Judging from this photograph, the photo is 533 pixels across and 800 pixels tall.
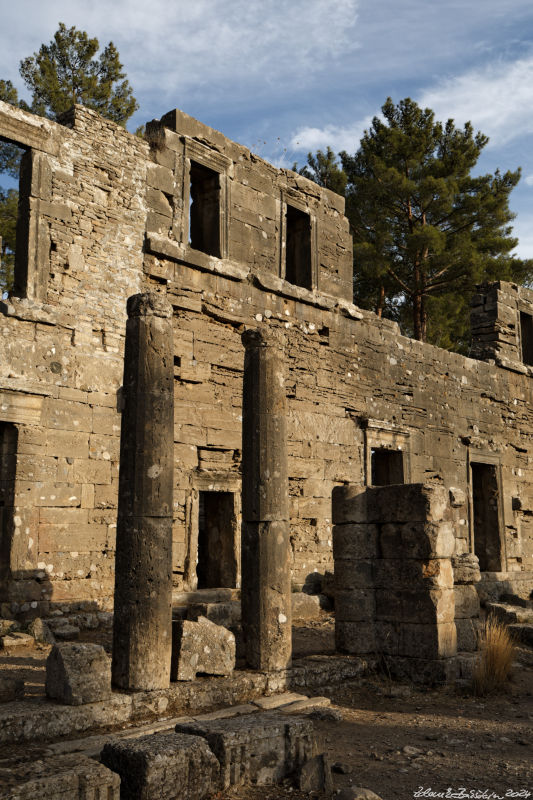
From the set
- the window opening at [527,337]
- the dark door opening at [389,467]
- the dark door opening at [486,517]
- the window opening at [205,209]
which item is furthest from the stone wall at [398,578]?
the window opening at [527,337]

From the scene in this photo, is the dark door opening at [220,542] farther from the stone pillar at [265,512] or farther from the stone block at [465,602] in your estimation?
the stone pillar at [265,512]

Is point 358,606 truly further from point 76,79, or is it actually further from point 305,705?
point 76,79

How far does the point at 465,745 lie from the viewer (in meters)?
5.61

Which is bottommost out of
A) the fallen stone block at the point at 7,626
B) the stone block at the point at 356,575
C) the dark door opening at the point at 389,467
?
the fallen stone block at the point at 7,626

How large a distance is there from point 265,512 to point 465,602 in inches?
127

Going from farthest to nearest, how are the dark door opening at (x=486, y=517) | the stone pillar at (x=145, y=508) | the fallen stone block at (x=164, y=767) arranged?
the dark door opening at (x=486, y=517) < the stone pillar at (x=145, y=508) < the fallen stone block at (x=164, y=767)

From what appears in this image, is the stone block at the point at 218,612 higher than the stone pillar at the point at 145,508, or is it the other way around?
the stone pillar at the point at 145,508

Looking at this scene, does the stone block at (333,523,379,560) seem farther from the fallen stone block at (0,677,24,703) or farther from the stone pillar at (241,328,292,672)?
the fallen stone block at (0,677,24,703)

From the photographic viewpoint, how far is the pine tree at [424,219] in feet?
Result: 75.9

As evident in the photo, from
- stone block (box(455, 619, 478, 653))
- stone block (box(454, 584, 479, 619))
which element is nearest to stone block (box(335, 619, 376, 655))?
stone block (box(455, 619, 478, 653))

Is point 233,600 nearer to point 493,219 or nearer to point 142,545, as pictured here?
point 142,545

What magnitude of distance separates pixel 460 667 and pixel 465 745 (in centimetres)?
215

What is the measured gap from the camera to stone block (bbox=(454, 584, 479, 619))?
8945mm

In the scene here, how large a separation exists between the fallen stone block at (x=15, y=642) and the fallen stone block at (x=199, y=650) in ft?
8.21
